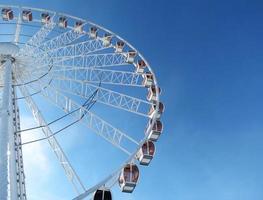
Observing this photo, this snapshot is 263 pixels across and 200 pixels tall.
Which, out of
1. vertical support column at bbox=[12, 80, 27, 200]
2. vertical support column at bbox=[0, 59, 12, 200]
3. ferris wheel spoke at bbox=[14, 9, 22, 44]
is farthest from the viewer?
ferris wheel spoke at bbox=[14, 9, 22, 44]

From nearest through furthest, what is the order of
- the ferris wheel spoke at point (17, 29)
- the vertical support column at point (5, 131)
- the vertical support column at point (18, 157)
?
the vertical support column at point (5, 131) → the vertical support column at point (18, 157) → the ferris wheel spoke at point (17, 29)

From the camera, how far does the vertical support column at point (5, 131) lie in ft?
64.8

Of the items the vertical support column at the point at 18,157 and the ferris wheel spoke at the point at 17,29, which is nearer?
the vertical support column at the point at 18,157

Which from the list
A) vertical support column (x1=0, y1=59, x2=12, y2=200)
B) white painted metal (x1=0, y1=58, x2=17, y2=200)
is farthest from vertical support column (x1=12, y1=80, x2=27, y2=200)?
vertical support column (x1=0, y1=59, x2=12, y2=200)

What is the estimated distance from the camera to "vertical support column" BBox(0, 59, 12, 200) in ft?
64.8

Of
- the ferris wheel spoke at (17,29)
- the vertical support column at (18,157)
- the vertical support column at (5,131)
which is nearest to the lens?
the vertical support column at (5,131)

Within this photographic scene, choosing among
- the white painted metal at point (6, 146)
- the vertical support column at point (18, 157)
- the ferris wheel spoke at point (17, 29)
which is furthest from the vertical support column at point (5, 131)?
the ferris wheel spoke at point (17, 29)

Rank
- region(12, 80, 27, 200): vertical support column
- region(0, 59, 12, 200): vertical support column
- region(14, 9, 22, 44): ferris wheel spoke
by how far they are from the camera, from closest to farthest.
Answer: region(0, 59, 12, 200): vertical support column → region(12, 80, 27, 200): vertical support column → region(14, 9, 22, 44): ferris wheel spoke

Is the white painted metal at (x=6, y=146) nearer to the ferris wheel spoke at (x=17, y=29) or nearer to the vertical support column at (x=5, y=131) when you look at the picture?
the vertical support column at (x=5, y=131)

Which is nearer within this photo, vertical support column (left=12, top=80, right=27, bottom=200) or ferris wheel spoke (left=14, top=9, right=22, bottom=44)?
vertical support column (left=12, top=80, right=27, bottom=200)

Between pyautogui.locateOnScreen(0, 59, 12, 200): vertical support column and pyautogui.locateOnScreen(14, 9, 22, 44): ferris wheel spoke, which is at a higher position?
pyautogui.locateOnScreen(14, 9, 22, 44): ferris wheel spoke

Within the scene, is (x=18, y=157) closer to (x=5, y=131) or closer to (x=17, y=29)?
(x=5, y=131)

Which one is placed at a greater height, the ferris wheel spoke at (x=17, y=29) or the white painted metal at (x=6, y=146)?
the ferris wheel spoke at (x=17, y=29)

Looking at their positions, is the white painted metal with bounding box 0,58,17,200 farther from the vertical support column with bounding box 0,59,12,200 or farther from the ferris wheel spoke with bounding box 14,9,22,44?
the ferris wheel spoke with bounding box 14,9,22,44
